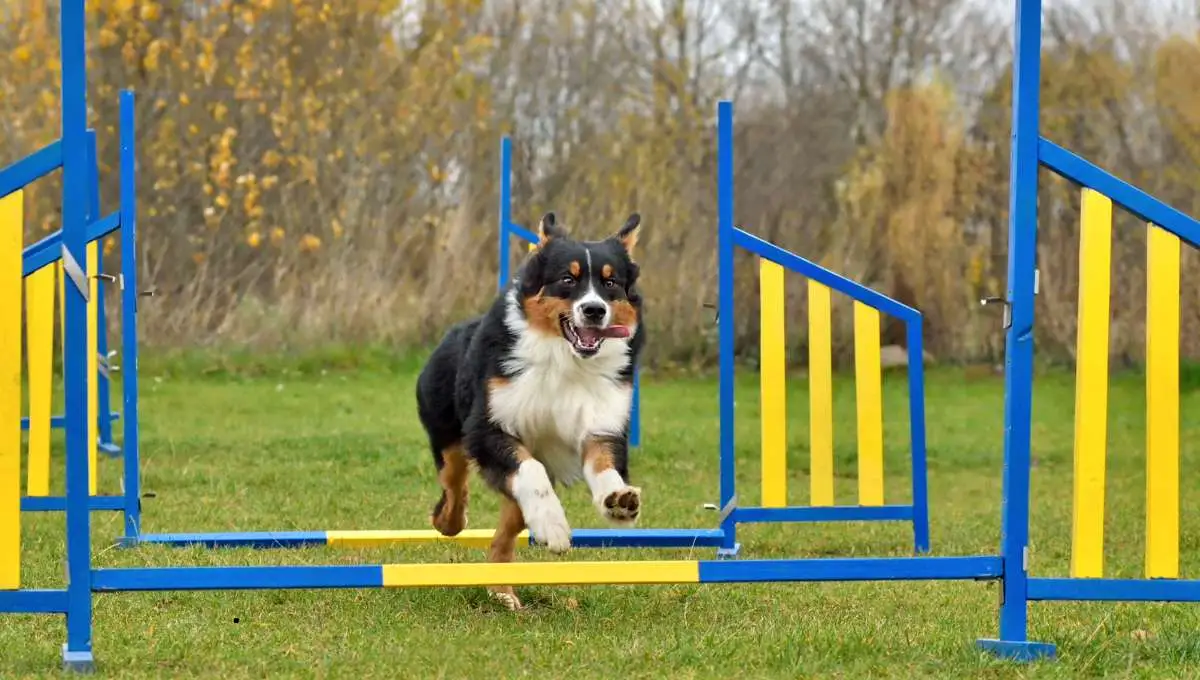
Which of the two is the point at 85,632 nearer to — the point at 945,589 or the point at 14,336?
the point at 14,336

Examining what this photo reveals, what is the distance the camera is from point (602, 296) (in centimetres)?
541

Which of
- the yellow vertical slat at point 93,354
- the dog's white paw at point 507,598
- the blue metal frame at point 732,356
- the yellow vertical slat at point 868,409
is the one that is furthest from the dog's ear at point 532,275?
the yellow vertical slat at point 93,354

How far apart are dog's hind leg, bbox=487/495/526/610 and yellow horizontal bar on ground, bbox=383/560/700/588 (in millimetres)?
1158

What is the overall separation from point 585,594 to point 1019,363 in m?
2.09

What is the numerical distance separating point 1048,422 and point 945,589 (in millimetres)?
8700

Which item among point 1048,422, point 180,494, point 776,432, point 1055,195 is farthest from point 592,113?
point 776,432

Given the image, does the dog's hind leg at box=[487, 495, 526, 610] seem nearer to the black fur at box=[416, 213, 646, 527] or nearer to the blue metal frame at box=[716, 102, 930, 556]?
the black fur at box=[416, 213, 646, 527]

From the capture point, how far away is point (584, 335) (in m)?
5.37

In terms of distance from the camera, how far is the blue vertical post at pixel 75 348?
A: 4145 millimetres

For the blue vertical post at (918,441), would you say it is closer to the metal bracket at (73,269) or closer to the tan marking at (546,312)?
the tan marking at (546,312)

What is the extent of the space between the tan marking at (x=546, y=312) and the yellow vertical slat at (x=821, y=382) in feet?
6.84

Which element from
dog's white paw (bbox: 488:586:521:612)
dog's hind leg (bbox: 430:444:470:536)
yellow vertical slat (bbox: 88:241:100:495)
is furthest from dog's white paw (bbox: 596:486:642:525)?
yellow vertical slat (bbox: 88:241:100:495)

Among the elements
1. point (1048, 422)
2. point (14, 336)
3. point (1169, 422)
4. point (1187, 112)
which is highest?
point (1187, 112)

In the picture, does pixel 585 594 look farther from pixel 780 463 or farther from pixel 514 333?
pixel 780 463
